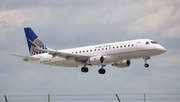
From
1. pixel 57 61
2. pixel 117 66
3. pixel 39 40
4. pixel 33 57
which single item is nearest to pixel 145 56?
pixel 117 66

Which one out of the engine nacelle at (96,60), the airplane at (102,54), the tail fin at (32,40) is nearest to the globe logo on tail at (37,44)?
the tail fin at (32,40)

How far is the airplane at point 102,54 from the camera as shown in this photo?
206 feet

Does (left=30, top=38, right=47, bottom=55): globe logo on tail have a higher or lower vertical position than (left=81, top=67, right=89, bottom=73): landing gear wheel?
higher

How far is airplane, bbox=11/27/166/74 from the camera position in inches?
2477

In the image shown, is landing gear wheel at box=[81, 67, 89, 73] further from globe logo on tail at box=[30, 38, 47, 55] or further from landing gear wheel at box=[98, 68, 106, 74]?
globe logo on tail at box=[30, 38, 47, 55]

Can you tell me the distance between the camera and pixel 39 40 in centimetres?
8262

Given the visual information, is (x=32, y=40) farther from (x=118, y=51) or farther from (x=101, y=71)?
(x=118, y=51)

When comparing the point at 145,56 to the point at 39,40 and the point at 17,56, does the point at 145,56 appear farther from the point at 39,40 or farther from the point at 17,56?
the point at 39,40

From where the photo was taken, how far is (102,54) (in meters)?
66.5

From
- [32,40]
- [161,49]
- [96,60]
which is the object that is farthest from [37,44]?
[161,49]

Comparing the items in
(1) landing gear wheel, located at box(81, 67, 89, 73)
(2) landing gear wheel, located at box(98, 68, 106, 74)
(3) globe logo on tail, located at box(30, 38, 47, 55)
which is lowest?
(2) landing gear wheel, located at box(98, 68, 106, 74)

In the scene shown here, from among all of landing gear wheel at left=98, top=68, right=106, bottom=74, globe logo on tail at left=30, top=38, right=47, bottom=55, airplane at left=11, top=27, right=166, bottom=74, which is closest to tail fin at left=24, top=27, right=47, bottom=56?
globe logo on tail at left=30, top=38, right=47, bottom=55

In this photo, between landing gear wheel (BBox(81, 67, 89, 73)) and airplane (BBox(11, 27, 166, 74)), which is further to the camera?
landing gear wheel (BBox(81, 67, 89, 73))

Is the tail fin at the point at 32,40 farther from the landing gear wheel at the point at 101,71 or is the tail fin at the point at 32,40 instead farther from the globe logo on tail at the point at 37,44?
the landing gear wheel at the point at 101,71
